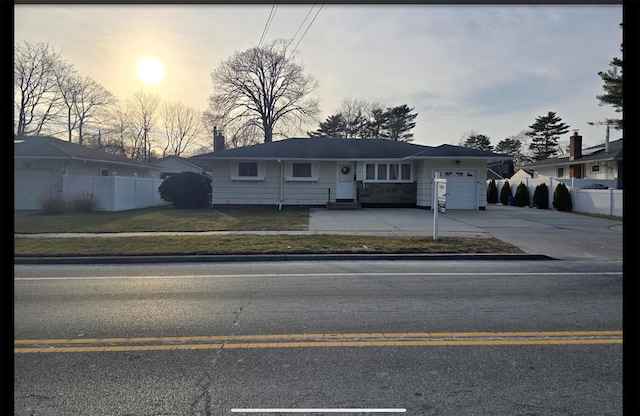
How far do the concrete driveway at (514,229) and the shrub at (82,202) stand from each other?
1211cm

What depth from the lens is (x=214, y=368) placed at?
3.58 meters

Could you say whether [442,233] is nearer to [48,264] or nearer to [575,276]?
[575,276]

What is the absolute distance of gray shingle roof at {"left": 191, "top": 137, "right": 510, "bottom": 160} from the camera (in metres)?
21.6

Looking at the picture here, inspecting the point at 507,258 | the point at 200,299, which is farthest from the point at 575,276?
the point at 200,299

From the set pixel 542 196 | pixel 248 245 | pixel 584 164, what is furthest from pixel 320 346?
pixel 584 164

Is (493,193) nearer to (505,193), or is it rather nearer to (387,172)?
(505,193)

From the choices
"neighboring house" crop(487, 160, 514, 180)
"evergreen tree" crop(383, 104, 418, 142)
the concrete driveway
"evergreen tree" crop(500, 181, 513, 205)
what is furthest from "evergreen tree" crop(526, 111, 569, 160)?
the concrete driveway

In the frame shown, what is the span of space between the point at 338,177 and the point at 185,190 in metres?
9.21

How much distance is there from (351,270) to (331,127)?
4614 cm

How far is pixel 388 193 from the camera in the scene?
76.2 feet

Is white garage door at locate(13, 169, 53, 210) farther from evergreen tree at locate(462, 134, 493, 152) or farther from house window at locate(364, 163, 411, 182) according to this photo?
evergreen tree at locate(462, 134, 493, 152)

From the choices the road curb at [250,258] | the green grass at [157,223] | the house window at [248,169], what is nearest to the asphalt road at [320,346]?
the road curb at [250,258]

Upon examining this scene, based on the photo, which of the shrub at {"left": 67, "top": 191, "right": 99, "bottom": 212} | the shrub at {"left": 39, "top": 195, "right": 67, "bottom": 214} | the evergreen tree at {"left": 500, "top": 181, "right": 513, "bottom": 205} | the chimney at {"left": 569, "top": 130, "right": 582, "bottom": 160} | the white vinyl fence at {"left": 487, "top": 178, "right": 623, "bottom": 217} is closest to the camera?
the shrub at {"left": 39, "top": 195, "right": 67, "bottom": 214}

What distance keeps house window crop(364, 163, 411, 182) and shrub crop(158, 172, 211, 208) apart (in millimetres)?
10167
